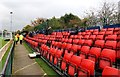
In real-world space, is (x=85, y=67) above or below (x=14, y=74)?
above

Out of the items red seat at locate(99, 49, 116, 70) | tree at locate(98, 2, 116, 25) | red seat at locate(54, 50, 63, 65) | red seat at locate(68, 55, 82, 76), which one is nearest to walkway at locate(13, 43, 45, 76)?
red seat at locate(54, 50, 63, 65)

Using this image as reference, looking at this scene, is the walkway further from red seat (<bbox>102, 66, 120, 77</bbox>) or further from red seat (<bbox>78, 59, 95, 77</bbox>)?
red seat (<bbox>102, 66, 120, 77</bbox>)

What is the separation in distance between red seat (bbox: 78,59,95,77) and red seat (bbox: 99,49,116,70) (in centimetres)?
73

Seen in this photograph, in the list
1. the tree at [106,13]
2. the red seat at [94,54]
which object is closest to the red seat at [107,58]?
the red seat at [94,54]

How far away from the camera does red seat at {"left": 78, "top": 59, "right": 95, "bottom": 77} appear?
4.57 m

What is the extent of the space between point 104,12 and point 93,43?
21.4m

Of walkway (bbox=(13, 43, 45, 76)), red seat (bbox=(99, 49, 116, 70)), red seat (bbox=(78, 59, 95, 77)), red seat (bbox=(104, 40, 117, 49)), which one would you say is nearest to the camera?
red seat (bbox=(78, 59, 95, 77))

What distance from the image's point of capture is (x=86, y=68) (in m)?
4.76

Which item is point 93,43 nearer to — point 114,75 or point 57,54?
point 57,54

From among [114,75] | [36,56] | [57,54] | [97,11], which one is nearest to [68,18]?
[97,11]

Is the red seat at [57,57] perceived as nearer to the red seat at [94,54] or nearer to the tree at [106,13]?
the red seat at [94,54]

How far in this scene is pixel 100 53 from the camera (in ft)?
20.0

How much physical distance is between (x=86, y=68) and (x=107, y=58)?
0.94m

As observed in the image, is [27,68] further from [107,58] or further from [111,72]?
[111,72]
